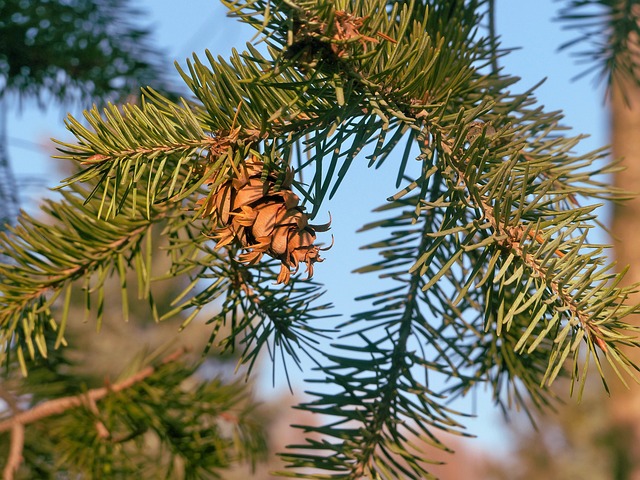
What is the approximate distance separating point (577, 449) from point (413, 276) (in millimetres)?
5568

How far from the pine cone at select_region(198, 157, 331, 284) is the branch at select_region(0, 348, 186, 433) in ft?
0.85

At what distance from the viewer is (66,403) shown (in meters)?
0.46

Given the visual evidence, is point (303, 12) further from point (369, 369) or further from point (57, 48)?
point (57, 48)

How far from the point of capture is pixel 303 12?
21 cm

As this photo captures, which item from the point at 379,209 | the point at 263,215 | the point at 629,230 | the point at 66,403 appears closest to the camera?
the point at 263,215

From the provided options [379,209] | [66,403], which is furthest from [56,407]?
[379,209]

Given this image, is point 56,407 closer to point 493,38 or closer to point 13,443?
point 13,443

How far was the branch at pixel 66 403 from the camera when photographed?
1.49 ft

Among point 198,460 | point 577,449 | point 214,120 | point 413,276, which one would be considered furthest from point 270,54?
point 577,449

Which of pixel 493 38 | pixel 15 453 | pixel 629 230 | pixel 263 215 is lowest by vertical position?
pixel 15 453

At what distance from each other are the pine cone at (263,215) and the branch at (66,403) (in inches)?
10.2

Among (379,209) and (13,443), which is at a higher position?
(379,209)

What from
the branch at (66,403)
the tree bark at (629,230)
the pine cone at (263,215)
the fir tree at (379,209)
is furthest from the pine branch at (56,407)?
the tree bark at (629,230)

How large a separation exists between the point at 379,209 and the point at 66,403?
269 millimetres
